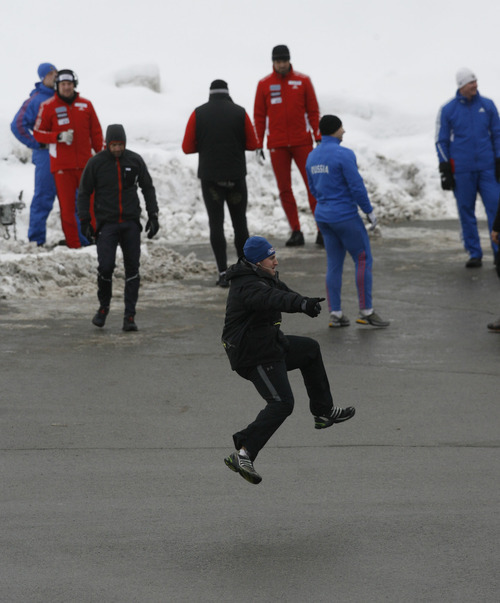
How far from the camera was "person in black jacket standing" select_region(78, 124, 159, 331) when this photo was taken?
34.1ft

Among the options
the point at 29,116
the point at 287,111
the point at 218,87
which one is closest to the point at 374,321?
the point at 218,87

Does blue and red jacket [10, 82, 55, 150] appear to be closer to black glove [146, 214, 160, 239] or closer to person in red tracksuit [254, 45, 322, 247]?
person in red tracksuit [254, 45, 322, 247]

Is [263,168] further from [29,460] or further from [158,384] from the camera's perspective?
[29,460]

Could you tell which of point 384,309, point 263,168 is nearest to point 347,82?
Result: point 263,168

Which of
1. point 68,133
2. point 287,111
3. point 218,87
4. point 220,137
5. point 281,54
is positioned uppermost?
point 281,54

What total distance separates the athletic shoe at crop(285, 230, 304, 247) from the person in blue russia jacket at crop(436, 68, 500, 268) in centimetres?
251

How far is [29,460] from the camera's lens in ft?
22.1

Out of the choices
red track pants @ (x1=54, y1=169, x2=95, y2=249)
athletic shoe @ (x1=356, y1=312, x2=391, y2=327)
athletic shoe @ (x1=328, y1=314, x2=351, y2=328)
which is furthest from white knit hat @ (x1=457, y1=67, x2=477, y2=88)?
red track pants @ (x1=54, y1=169, x2=95, y2=249)

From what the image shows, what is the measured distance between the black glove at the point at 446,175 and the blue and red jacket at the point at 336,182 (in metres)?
3.17

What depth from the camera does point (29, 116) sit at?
49.1 feet

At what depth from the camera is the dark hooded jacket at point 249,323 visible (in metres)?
6.08

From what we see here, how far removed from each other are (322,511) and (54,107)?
9.31m

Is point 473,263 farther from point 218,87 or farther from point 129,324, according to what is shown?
point 129,324

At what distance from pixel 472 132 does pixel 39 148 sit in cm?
556
